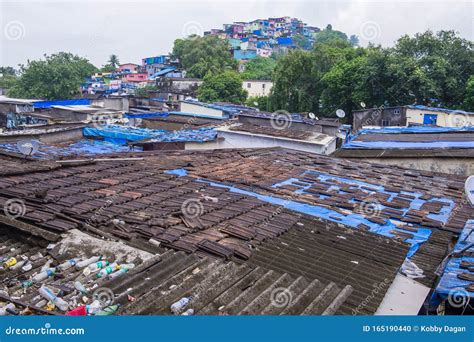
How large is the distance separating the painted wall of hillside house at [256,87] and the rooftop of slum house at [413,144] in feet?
140

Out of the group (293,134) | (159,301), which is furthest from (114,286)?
(293,134)

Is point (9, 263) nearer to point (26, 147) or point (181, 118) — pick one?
point (26, 147)

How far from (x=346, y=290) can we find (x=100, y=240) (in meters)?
3.63

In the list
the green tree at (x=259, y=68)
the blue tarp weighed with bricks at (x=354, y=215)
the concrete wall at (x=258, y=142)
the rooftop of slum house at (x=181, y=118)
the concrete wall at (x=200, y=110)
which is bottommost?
the blue tarp weighed with bricks at (x=354, y=215)

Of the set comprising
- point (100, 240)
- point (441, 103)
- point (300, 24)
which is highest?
point (300, 24)

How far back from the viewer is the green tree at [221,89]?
5169cm

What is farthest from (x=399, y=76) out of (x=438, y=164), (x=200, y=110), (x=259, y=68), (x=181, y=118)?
(x=259, y=68)

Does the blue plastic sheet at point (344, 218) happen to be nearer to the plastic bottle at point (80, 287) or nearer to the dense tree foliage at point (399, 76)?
the plastic bottle at point (80, 287)

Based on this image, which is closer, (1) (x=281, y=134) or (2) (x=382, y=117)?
(1) (x=281, y=134)

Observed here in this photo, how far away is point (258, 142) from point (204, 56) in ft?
173

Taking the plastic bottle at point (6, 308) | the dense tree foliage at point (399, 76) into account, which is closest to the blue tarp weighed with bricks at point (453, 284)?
the plastic bottle at point (6, 308)

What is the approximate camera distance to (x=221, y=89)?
51.9 m

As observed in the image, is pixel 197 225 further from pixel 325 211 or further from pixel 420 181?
pixel 420 181

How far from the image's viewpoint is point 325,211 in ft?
29.8
